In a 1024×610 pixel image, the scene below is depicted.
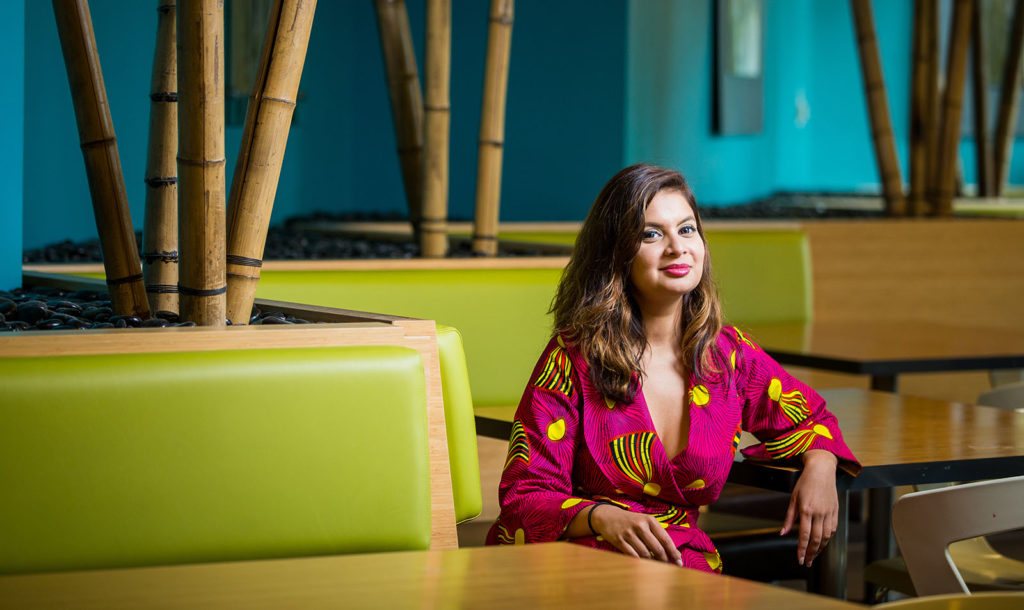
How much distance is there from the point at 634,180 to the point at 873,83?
3.18m

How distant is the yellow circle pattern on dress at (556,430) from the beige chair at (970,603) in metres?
0.67

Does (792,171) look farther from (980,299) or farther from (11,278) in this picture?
(11,278)

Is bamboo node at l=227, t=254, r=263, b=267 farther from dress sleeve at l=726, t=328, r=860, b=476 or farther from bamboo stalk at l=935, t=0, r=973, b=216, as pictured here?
bamboo stalk at l=935, t=0, r=973, b=216

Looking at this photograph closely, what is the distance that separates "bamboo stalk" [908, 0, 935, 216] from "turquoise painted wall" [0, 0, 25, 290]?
3.50m

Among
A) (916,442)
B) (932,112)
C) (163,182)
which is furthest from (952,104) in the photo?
(163,182)

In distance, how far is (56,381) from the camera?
117 cm

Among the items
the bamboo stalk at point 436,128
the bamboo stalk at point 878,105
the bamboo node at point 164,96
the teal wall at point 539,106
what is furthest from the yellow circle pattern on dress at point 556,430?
the bamboo stalk at point 878,105

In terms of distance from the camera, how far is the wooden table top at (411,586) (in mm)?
875

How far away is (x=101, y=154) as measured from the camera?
1863 mm

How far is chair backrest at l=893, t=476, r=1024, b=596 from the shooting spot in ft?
4.34

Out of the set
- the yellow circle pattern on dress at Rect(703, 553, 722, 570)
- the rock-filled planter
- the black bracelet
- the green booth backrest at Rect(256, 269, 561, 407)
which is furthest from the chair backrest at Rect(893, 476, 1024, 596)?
the green booth backrest at Rect(256, 269, 561, 407)

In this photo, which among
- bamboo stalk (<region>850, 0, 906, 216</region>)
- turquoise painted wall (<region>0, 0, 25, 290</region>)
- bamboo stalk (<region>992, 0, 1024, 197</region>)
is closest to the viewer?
turquoise painted wall (<region>0, 0, 25, 290</region>)

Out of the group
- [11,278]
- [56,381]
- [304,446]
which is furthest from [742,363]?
[11,278]

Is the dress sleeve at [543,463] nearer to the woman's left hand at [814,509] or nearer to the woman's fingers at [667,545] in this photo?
the woman's fingers at [667,545]
